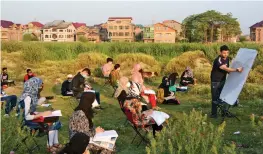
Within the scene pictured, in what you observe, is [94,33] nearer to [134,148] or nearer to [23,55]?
[23,55]

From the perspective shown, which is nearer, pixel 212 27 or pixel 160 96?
pixel 160 96

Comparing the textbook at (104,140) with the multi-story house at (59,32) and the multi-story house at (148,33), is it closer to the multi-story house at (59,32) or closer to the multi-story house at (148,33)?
the multi-story house at (148,33)

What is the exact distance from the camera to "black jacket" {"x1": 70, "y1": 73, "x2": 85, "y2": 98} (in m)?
9.83

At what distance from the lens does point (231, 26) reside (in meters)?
68.6

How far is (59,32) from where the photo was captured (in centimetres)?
7719

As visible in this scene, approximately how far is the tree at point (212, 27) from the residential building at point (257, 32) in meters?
3.51

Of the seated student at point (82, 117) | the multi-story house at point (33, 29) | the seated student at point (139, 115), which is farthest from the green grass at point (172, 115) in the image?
the multi-story house at point (33, 29)

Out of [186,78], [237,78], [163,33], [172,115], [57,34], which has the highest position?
[57,34]

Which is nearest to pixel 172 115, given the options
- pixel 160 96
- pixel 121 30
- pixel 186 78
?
pixel 160 96

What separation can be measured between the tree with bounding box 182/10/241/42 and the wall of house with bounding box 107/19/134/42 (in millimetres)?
11613

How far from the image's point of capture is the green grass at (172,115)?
6.35m

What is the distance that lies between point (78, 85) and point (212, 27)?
6184cm

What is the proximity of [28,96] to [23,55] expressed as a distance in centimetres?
1691

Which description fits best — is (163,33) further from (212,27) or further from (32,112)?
(32,112)
